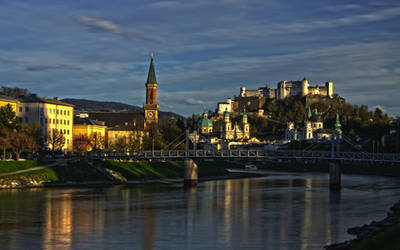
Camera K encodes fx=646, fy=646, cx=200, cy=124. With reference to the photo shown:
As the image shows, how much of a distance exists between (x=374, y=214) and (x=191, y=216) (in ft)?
47.2

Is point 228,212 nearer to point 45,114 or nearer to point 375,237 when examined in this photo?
point 375,237

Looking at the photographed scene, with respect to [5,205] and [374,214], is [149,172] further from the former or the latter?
[374,214]

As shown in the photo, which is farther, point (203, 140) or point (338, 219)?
point (203, 140)

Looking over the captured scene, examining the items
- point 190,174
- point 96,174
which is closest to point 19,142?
point 96,174

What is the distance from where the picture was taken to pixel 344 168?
126625 millimetres

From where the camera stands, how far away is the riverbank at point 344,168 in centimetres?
11168

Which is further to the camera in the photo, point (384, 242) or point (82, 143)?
point (82, 143)

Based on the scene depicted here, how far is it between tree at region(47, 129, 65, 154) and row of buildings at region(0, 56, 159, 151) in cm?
85

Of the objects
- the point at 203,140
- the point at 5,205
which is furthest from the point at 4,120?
the point at 203,140

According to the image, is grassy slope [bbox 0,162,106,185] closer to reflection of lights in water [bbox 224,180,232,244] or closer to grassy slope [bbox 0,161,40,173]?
grassy slope [bbox 0,161,40,173]

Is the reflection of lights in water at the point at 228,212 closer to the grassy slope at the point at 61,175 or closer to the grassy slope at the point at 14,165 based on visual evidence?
the grassy slope at the point at 61,175

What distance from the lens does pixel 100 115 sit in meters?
158

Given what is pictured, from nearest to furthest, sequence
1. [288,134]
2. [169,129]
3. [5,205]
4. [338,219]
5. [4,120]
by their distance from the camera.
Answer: [338,219] → [5,205] → [4,120] → [169,129] → [288,134]

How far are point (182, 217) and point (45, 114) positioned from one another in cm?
6160
